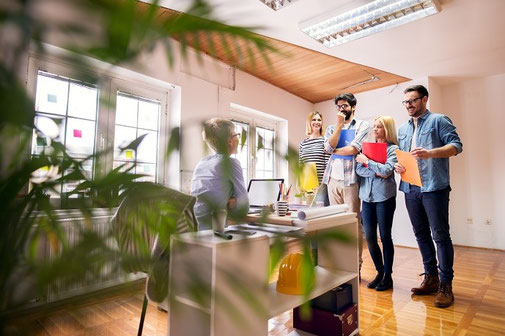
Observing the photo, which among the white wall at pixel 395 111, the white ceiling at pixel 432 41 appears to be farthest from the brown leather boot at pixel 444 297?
the white wall at pixel 395 111

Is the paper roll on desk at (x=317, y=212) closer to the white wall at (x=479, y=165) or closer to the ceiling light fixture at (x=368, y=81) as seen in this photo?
the ceiling light fixture at (x=368, y=81)

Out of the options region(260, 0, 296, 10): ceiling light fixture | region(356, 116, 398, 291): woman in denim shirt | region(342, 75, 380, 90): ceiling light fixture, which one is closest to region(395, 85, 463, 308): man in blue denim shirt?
region(356, 116, 398, 291): woman in denim shirt

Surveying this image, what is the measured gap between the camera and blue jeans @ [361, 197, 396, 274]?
7.05ft

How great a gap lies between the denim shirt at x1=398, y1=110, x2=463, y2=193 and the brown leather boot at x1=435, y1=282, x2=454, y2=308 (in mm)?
666

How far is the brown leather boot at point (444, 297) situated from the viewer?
6.31 feet

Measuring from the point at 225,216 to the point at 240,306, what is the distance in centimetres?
8

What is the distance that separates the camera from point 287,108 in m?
4.50

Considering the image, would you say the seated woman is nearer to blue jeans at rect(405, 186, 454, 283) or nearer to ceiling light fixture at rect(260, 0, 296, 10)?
blue jeans at rect(405, 186, 454, 283)

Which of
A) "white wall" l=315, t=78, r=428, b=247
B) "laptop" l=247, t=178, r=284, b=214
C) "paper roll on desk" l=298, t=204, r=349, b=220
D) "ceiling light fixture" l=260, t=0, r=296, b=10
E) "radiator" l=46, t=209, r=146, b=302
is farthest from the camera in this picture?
"white wall" l=315, t=78, r=428, b=247

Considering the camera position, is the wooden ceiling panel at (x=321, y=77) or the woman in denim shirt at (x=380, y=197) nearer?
the woman in denim shirt at (x=380, y=197)

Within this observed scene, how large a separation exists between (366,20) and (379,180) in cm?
149

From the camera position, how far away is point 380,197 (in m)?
2.13

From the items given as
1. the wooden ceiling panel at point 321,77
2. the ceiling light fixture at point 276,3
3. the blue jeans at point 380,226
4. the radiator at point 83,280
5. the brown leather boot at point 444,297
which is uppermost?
the wooden ceiling panel at point 321,77

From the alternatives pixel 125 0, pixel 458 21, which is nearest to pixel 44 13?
pixel 125 0
